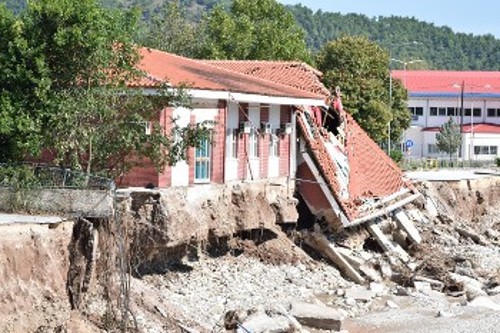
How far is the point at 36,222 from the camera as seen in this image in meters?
21.4

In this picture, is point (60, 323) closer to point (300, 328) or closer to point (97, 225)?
point (97, 225)

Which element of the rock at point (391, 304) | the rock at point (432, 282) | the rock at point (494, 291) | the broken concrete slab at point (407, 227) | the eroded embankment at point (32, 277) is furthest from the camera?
the broken concrete slab at point (407, 227)

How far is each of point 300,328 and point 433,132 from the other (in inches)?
2946

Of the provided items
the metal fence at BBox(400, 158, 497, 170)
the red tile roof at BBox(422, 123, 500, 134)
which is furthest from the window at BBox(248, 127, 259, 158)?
the red tile roof at BBox(422, 123, 500, 134)

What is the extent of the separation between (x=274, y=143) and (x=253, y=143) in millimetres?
1549

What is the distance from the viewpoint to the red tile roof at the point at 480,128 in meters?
96.0

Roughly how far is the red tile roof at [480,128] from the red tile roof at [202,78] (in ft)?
198

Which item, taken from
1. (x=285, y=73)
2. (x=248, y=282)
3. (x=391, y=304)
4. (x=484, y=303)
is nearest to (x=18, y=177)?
(x=248, y=282)

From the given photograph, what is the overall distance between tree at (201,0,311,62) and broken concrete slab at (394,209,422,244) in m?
15.4

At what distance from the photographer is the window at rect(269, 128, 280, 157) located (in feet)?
113

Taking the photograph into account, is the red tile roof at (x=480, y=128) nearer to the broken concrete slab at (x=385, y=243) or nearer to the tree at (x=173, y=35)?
the tree at (x=173, y=35)

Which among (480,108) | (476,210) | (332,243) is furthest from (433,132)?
(332,243)

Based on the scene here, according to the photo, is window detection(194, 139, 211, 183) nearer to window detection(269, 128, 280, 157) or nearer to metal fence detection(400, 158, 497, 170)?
window detection(269, 128, 280, 157)

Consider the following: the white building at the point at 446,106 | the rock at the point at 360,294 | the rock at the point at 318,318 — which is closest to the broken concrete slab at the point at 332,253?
the rock at the point at 360,294
